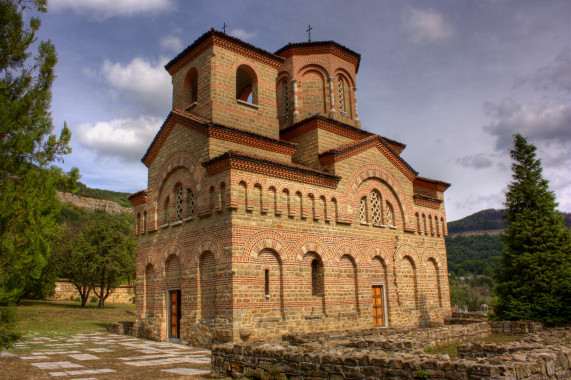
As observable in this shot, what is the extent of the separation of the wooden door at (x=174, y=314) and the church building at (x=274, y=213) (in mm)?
60

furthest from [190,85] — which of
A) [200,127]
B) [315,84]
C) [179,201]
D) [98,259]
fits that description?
[98,259]

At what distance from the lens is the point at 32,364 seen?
9.94m

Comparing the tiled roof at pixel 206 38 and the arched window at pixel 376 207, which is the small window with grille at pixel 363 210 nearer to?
the arched window at pixel 376 207

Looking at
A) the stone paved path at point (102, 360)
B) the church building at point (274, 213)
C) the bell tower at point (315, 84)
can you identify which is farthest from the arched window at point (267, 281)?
the bell tower at point (315, 84)

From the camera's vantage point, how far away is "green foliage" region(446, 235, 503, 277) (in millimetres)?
90688

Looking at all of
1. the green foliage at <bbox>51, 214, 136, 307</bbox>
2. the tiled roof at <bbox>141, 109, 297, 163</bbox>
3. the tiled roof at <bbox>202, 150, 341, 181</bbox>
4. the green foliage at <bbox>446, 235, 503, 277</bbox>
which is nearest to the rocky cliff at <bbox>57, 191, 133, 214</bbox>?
the green foliage at <bbox>446, 235, 503, 277</bbox>

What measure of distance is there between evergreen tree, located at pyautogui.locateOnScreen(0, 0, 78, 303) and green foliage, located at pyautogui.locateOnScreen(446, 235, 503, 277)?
90656 mm

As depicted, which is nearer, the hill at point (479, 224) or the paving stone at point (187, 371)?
the paving stone at point (187, 371)

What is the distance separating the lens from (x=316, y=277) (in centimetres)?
1502

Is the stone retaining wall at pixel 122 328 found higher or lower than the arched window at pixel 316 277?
lower

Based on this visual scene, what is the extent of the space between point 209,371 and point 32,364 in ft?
14.3

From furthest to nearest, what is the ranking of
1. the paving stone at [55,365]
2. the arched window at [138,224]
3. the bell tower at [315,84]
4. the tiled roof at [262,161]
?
the bell tower at [315,84] → the arched window at [138,224] → the tiled roof at [262,161] → the paving stone at [55,365]

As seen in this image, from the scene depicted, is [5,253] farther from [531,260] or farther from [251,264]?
[531,260]

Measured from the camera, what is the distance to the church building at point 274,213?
13.2 meters
